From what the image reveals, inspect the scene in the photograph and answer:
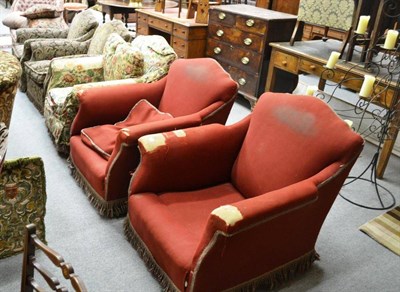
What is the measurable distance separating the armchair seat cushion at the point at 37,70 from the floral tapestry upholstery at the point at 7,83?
5.63ft

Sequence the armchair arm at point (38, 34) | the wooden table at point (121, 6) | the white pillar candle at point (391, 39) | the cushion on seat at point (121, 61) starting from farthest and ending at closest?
the wooden table at point (121, 6)
the armchair arm at point (38, 34)
the cushion on seat at point (121, 61)
the white pillar candle at point (391, 39)

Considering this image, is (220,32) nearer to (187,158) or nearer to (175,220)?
(187,158)

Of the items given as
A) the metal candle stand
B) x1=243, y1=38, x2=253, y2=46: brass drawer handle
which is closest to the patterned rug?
the metal candle stand

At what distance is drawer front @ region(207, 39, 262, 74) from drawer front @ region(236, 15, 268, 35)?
20 centimetres

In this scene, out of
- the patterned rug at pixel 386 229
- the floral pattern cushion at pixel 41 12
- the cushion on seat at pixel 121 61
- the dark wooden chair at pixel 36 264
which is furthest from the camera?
the floral pattern cushion at pixel 41 12

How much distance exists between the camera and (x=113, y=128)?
251 cm

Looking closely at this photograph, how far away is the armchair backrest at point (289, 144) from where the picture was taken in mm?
1690

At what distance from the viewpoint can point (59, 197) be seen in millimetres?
2447

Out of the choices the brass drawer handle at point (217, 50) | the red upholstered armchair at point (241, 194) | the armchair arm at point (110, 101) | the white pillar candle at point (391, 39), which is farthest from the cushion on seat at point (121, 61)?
the white pillar candle at point (391, 39)

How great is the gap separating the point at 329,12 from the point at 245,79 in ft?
3.33

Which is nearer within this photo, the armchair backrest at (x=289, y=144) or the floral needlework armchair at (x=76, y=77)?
the armchair backrest at (x=289, y=144)

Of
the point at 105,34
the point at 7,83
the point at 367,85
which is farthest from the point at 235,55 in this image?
the point at 7,83

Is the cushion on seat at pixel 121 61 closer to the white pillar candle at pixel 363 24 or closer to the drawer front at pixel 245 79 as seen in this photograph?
the drawer front at pixel 245 79

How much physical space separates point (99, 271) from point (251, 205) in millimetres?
882
